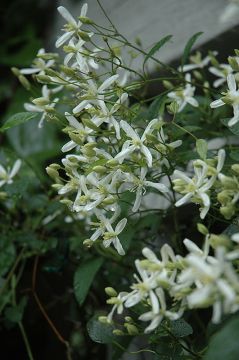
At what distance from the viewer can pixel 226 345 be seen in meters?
0.60

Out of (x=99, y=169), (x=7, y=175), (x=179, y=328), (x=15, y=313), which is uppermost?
(x=99, y=169)

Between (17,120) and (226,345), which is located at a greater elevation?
(17,120)

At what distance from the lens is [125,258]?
4.11 ft

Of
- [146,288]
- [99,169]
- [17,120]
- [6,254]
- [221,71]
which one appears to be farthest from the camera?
[6,254]

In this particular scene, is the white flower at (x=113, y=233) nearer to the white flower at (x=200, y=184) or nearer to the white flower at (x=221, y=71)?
the white flower at (x=200, y=184)

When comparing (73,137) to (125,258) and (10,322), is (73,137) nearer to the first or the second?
(125,258)

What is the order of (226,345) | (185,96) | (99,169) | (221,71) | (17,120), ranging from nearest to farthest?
(226,345)
(99,169)
(17,120)
(185,96)
(221,71)

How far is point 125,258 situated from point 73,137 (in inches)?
18.2

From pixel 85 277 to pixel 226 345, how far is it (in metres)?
0.58

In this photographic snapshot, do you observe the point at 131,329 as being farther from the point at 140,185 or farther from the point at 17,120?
the point at 17,120

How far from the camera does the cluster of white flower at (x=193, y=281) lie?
0.55 metres

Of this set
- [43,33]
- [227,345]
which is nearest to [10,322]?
[227,345]

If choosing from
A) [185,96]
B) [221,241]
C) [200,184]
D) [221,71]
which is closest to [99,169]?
[200,184]

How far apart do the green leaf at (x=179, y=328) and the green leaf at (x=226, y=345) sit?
0.66 feet
